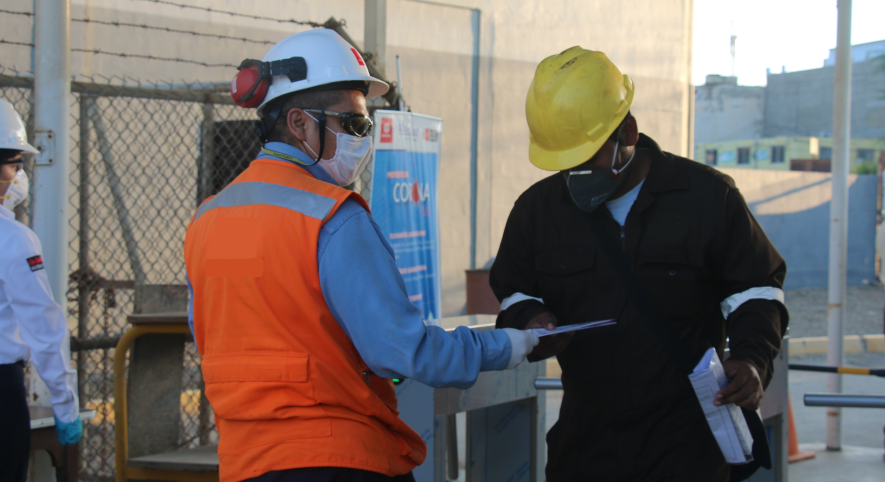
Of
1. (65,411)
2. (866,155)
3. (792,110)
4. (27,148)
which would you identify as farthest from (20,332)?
(792,110)

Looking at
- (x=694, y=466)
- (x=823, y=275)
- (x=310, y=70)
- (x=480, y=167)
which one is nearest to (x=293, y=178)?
(x=310, y=70)

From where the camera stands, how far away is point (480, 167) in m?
9.77

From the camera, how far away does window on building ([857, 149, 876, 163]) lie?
37312 mm

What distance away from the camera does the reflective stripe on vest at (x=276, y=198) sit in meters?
1.61

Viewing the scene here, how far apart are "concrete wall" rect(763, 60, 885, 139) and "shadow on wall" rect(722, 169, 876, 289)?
71.8 ft

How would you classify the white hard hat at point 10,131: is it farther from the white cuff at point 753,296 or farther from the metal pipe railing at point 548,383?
the white cuff at point 753,296

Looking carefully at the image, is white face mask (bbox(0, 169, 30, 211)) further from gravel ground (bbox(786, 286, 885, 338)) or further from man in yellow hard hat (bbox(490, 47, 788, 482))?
gravel ground (bbox(786, 286, 885, 338))

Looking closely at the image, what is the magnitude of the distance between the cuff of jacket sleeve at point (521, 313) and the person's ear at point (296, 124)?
2.85 ft

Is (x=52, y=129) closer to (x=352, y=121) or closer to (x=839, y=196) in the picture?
(x=352, y=121)

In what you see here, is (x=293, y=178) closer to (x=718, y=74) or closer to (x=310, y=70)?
(x=310, y=70)

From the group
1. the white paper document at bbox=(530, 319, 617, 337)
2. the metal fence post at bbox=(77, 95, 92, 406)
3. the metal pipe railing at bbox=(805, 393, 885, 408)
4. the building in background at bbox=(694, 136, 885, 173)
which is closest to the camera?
the white paper document at bbox=(530, 319, 617, 337)

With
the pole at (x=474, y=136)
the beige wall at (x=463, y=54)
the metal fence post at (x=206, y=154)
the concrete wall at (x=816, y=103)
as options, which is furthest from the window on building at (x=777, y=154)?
the metal fence post at (x=206, y=154)

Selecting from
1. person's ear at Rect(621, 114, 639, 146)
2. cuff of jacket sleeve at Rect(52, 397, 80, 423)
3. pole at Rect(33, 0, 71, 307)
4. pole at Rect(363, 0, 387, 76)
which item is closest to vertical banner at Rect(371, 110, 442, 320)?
pole at Rect(363, 0, 387, 76)

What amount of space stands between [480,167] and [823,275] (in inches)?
581
